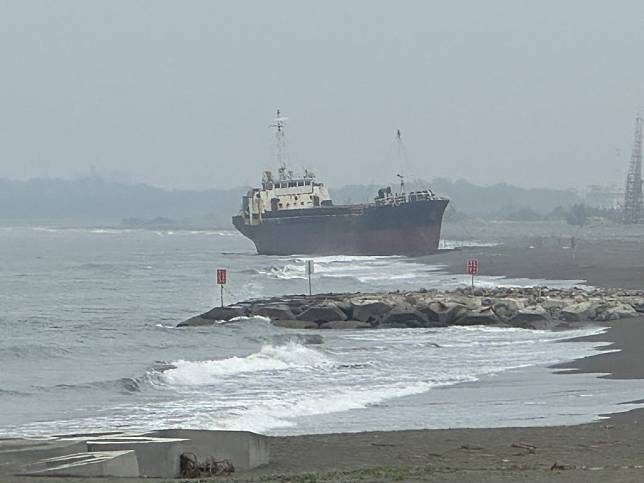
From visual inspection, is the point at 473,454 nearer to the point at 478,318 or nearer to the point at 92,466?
the point at 92,466

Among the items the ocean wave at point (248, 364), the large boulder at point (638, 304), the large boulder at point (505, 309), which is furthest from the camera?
the large boulder at point (638, 304)

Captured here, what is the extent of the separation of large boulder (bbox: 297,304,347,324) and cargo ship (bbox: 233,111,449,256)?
47731 mm

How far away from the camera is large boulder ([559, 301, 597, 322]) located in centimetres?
3400

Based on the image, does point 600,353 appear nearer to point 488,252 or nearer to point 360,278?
point 360,278

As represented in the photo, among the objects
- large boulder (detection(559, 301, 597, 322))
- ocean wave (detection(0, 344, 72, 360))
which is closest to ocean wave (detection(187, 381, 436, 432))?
ocean wave (detection(0, 344, 72, 360))

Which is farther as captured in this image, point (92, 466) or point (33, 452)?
point (33, 452)

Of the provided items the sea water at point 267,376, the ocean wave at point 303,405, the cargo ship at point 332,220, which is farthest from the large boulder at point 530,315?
the cargo ship at point 332,220

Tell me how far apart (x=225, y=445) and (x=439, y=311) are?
75.9 ft

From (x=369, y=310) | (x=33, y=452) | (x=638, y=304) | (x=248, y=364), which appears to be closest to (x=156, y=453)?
(x=33, y=452)

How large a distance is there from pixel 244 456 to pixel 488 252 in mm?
71847

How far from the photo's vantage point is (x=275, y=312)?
37.0m

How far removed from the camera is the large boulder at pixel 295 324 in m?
35.2

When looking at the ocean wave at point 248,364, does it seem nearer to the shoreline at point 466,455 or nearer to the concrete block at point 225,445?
the shoreline at point 466,455

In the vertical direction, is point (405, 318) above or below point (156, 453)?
below
